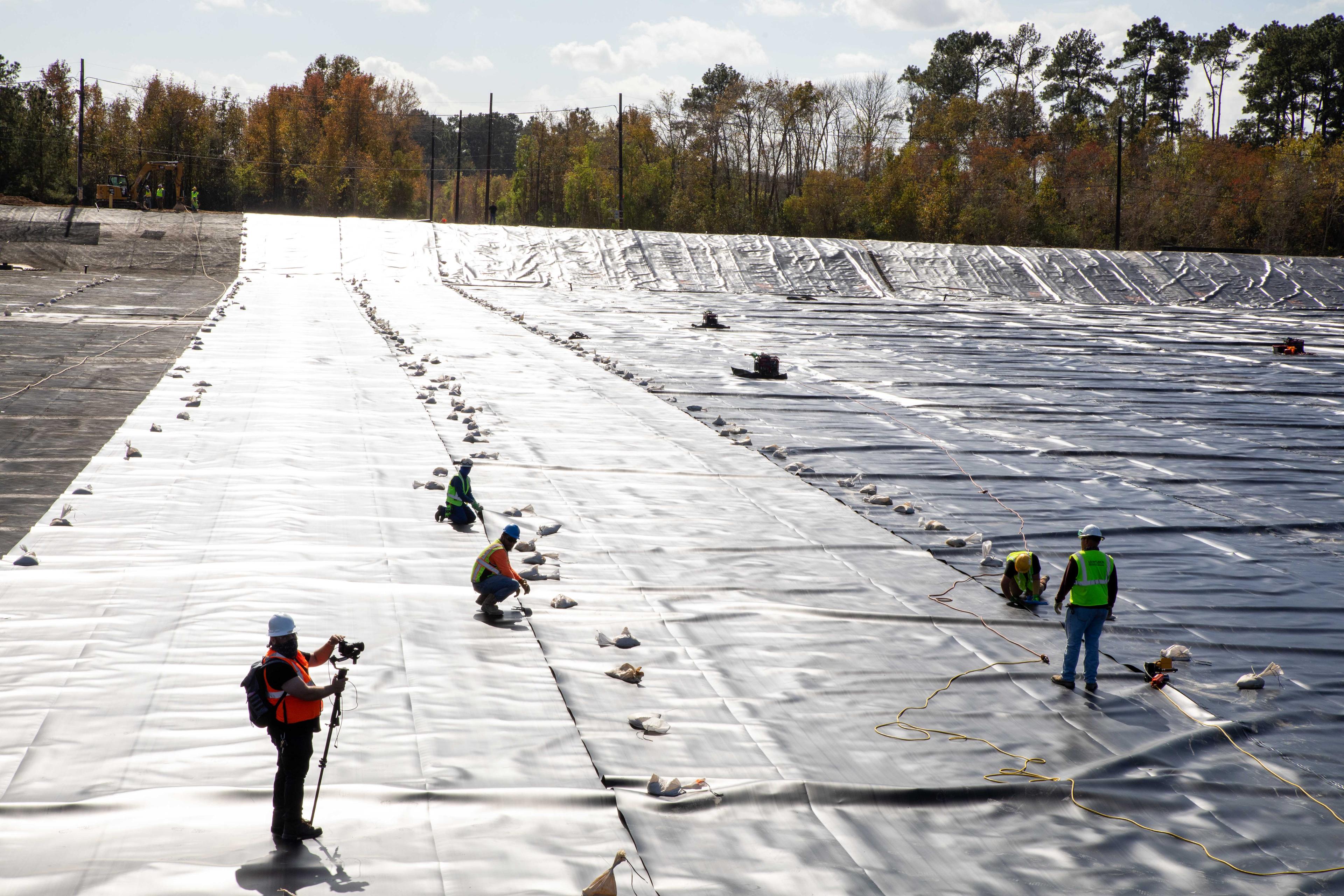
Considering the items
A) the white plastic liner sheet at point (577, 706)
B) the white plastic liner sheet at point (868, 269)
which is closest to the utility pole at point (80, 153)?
the white plastic liner sheet at point (868, 269)

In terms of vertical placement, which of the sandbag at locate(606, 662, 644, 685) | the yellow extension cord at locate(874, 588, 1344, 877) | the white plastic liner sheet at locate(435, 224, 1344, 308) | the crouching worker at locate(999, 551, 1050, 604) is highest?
the white plastic liner sheet at locate(435, 224, 1344, 308)

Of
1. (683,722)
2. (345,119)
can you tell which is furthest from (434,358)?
(345,119)

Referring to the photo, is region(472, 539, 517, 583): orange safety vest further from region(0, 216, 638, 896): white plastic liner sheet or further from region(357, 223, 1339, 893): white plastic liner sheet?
region(357, 223, 1339, 893): white plastic liner sheet

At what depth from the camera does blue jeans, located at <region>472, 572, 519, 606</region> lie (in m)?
7.27

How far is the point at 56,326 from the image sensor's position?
2291 cm

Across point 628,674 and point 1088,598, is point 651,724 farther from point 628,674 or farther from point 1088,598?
point 1088,598

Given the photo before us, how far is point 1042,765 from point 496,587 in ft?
12.6

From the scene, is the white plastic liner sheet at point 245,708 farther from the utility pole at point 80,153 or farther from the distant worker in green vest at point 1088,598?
the utility pole at point 80,153

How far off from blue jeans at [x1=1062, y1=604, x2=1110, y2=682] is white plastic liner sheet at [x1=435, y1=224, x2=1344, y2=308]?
35.7 m

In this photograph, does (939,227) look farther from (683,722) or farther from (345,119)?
(683,722)

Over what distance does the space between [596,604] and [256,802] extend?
133 inches

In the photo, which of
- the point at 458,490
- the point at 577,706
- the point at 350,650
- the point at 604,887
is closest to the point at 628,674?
the point at 577,706

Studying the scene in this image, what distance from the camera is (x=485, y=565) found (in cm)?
730

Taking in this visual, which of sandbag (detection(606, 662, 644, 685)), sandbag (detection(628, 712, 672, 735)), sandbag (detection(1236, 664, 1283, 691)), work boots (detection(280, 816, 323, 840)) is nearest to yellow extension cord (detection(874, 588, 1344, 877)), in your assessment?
sandbag (detection(1236, 664, 1283, 691))
